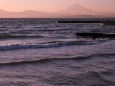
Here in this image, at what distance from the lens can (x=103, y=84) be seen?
1025cm

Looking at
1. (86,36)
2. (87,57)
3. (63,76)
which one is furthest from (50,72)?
(86,36)

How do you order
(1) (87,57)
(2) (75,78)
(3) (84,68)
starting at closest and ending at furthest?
1. (2) (75,78)
2. (3) (84,68)
3. (1) (87,57)

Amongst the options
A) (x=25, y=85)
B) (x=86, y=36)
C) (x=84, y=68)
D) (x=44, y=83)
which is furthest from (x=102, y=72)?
(x=86, y=36)

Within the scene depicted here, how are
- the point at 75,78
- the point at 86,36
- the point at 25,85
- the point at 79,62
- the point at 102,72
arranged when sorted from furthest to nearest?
the point at 86,36 < the point at 79,62 < the point at 102,72 < the point at 75,78 < the point at 25,85

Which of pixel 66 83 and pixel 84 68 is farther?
pixel 84 68

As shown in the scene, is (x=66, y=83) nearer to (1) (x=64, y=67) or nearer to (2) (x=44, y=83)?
(2) (x=44, y=83)

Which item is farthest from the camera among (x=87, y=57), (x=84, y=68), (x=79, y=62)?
(x=87, y=57)

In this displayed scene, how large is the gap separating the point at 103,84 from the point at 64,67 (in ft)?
A: 12.1

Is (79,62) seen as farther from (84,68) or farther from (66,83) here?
(66,83)

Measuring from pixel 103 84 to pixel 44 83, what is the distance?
2.22 meters

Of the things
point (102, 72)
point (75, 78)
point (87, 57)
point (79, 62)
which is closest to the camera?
point (75, 78)

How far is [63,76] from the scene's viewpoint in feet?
37.9

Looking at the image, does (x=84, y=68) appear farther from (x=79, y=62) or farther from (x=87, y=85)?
(x=87, y=85)

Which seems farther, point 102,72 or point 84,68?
point 84,68
